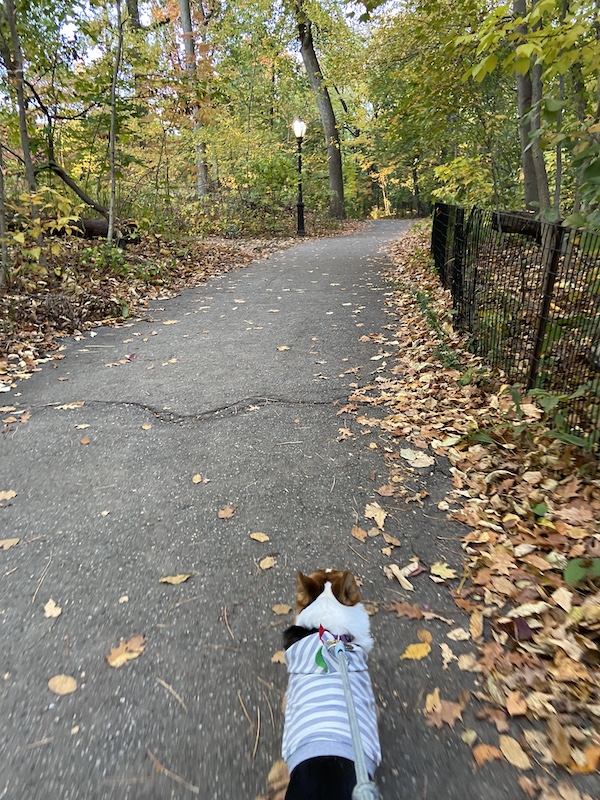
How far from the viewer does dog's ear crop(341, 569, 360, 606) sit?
2090mm

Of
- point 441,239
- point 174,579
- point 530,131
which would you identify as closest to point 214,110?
point 441,239

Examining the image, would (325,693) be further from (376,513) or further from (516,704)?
(376,513)

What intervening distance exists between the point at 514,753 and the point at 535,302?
11.7 feet

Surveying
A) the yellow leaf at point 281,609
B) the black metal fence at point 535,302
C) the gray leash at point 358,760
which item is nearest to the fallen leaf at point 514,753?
the gray leash at point 358,760

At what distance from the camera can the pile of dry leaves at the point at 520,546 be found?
1936 mm

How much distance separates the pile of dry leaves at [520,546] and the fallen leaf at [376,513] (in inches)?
16.2

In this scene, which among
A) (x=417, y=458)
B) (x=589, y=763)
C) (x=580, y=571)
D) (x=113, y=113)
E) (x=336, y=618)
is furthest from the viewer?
(x=113, y=113)

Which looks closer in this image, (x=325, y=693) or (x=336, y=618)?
(x=325, y=693)

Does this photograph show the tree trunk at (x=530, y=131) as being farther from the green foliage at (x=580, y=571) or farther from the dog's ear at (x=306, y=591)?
the dog's ear at (x=306, y=591)

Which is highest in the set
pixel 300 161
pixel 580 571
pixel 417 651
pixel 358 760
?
pixel 300 161

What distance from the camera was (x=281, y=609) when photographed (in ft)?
8.27

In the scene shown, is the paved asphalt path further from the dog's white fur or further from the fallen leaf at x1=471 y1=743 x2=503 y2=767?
the dog's white fur

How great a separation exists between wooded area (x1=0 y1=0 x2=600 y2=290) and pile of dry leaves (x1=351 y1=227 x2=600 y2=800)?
62.9 inches

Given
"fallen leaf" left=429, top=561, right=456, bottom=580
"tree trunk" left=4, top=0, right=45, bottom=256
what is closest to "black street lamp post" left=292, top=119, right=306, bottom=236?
"tree trunk" left=4, top=0, right=45, bottom=256
